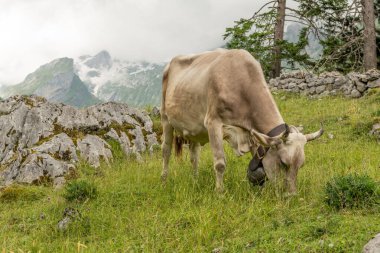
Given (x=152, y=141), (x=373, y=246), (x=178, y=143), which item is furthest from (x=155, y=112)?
(x=373, y=246)

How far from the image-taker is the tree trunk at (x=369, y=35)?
24.0 metres

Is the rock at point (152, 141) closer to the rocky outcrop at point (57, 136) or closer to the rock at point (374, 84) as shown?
the rocky outcrop at point (57, 136)

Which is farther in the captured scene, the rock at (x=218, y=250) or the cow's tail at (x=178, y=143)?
the cow's tail at (x=178, y=143)

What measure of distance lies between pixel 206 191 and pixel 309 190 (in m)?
1.72

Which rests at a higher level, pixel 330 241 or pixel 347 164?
pixel 330 241

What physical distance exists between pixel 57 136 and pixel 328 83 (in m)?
14.4

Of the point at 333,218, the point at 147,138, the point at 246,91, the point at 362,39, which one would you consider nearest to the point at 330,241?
the point at 333,218

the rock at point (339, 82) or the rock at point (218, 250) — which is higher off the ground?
the rock at point (339, 82)

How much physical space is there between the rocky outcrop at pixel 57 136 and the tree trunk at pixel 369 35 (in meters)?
15.6

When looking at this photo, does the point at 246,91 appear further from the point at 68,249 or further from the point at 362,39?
the point at 362,39

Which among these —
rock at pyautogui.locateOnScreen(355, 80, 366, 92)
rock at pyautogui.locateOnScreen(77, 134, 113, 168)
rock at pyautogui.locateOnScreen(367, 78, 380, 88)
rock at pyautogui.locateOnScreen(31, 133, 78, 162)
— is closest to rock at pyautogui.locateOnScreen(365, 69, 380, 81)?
rock at pyautogui.locateOnScreen(367, 78, 380, 88)

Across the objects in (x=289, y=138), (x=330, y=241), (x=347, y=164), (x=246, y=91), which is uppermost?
(x=246, y=91)

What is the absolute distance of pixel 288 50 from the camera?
2594 centimetres

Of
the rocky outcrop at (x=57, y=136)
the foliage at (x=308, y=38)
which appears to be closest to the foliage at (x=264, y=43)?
the foliage at (x=308, y=38)
